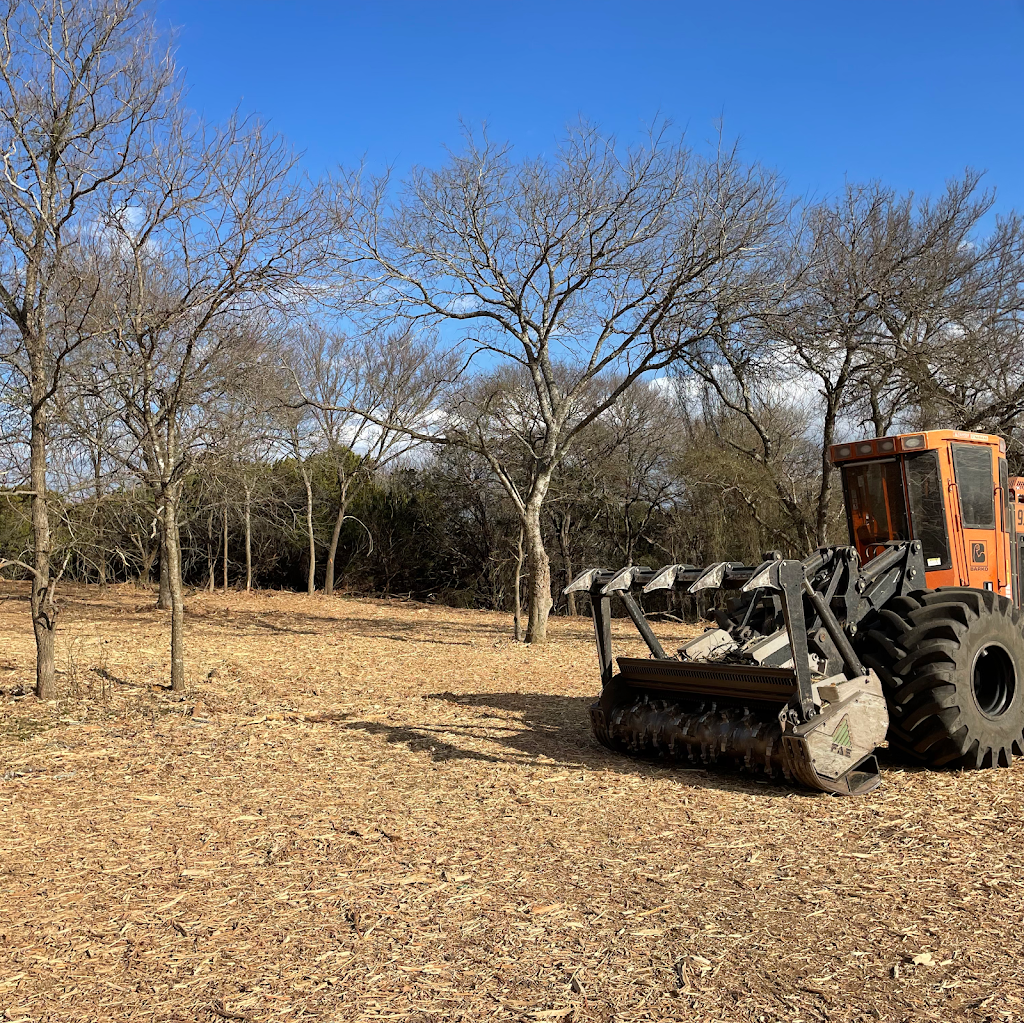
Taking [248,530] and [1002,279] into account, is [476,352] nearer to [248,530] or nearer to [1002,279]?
[1002,279]

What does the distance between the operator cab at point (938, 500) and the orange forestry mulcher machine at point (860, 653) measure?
0.01m

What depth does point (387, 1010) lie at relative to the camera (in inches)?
127

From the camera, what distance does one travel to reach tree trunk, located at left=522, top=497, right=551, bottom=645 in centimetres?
1418

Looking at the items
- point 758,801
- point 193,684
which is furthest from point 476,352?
point 758,801

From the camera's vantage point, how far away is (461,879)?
178 inches

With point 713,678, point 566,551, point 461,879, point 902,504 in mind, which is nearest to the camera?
point 461,879

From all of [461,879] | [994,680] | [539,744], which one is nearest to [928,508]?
[994,680]

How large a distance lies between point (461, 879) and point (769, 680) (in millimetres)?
2523

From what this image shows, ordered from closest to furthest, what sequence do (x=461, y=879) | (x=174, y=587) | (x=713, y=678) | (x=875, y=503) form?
(x=461, y=879), (x=713, y=678), (x=875, y=503), (x=174, y=587)

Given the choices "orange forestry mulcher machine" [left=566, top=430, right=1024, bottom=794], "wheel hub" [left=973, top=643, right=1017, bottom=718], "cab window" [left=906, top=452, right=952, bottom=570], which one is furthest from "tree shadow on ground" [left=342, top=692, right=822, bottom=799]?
"cab window" [left=906, top=452, right=952, bottom=570]

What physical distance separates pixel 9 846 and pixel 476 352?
9.95 metres

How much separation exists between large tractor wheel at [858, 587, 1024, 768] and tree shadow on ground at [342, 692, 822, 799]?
1.00 metres

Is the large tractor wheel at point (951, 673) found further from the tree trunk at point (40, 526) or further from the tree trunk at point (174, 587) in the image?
the tree trunk at point (40, 526)

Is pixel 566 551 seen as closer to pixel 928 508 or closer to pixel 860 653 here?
pixel 928 508
